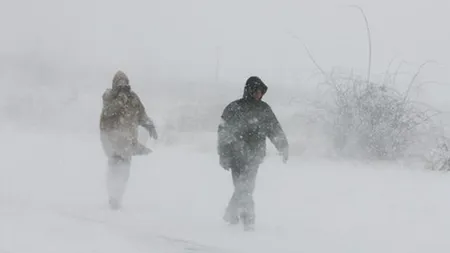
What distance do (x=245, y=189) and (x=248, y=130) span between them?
63 cm

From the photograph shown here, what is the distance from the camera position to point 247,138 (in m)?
7.44

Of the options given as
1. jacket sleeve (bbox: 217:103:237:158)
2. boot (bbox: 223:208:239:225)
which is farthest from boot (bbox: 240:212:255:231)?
jacket sleeve (bbox: 217:103:237:158)

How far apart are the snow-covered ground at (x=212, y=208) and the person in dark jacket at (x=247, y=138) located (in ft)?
1.21

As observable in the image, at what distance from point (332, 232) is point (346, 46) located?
133 feet

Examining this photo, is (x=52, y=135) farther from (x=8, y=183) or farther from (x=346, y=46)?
(x=346, y=46)

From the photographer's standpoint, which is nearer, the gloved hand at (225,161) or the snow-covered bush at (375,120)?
the gloved hand at (225,161)

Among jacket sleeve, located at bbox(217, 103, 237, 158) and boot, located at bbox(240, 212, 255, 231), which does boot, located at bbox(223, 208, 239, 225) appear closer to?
boot, located at bbox(240, 212, 255, 231)

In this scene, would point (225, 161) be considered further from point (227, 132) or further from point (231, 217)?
point (231, 217)

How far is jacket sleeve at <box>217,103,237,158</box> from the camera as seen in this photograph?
736 centimetres

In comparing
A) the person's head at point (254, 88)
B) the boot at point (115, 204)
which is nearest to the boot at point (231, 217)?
the person's head at point (254, 88)

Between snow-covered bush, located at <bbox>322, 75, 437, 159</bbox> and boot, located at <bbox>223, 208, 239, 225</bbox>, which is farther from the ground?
snow-covered bush, located at <bbox>322, 75, 437, 159</bbox>

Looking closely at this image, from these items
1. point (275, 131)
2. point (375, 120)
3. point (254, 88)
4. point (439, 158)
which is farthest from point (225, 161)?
point (375, 120)

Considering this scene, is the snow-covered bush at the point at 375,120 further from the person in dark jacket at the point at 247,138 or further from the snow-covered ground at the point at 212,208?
the person in dark jacket at the point at 247,138

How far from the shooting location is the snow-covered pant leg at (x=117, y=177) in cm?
852
